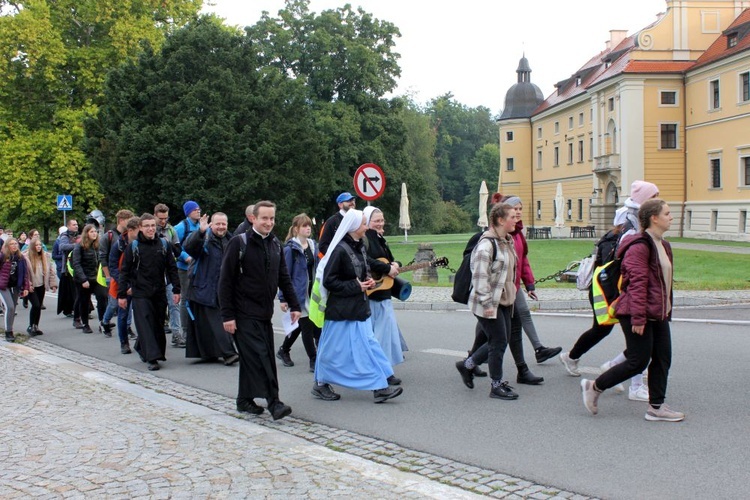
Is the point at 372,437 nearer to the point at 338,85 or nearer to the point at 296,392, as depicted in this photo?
the point at 296,392

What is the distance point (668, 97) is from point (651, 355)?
168ft

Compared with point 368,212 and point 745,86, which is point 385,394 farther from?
point 745,86

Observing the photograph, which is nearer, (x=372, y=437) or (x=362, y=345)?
(x=372, y=437)

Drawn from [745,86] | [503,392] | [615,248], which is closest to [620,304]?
[615,248]

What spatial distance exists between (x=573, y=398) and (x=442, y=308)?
29.2 feet

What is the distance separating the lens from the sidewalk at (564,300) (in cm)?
1554

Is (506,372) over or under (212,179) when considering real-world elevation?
under

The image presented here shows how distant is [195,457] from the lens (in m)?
5.89

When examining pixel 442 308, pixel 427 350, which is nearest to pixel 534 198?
pixel 442 308

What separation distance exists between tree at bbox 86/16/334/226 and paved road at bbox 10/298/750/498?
2547 centimetres

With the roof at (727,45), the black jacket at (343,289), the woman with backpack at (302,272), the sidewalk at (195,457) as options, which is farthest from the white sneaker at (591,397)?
the roof at (727,45)

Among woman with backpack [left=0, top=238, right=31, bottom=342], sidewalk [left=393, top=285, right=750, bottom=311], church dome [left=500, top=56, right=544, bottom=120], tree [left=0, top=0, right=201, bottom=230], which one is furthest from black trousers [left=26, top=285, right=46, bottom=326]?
church dome [left=500, top=56, right=544, bottom=120]

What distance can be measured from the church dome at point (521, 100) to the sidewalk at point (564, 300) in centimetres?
6596

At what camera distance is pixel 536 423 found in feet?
21.7
